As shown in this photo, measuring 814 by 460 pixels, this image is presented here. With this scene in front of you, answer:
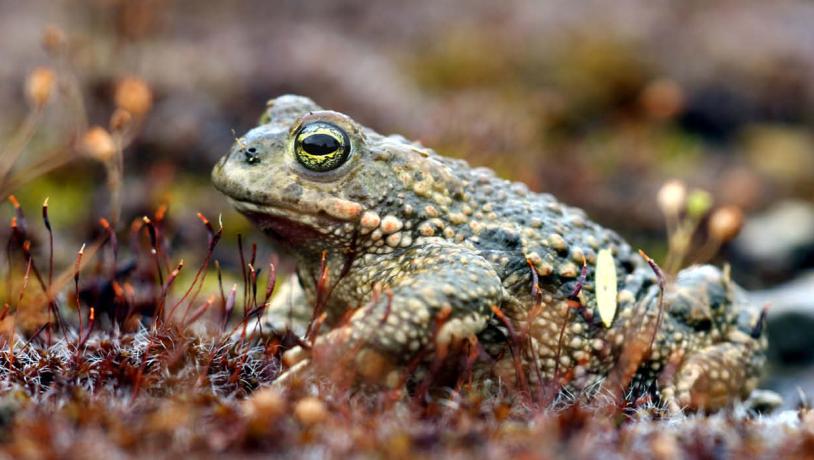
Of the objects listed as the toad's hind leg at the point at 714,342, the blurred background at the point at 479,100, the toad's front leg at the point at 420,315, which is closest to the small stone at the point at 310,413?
the toad's front leg at the point at 420,315

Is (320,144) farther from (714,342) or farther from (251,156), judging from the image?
(714,342)

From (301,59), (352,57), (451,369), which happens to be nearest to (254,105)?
(301,59)

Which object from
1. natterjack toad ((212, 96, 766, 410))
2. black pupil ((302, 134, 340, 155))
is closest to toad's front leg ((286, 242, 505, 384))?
natterjack toad ((212, 96, 766, 410))

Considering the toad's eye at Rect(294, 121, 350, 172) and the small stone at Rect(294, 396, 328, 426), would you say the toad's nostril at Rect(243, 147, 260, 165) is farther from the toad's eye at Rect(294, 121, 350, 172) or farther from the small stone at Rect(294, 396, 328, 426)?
the small stone at Rect(294, 396, 328, 426)

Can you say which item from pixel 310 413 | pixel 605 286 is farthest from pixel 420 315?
pixel 605 286

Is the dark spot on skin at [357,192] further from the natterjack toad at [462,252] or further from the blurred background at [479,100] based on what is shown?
the blurred background at [479,100]
